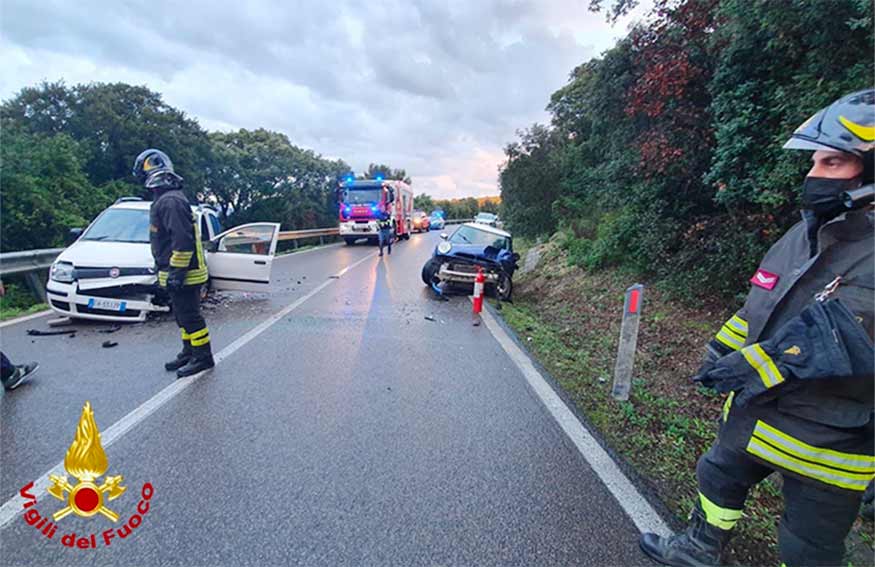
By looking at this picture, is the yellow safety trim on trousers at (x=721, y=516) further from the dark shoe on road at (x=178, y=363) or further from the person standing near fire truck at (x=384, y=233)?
the person standing near fire truck at (x=384, y=233)

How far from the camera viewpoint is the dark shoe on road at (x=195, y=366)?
14.2 ft

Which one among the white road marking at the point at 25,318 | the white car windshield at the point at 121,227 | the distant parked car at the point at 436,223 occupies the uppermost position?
the white car windshield at the point at 121,227

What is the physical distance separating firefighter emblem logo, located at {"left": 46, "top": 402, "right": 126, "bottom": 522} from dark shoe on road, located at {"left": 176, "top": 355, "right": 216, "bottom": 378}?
1.86 m

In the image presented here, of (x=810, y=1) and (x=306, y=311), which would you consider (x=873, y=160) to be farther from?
(x=306, y=311)

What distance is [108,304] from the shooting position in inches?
233

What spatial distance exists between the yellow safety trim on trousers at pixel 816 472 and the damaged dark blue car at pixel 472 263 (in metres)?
7.17

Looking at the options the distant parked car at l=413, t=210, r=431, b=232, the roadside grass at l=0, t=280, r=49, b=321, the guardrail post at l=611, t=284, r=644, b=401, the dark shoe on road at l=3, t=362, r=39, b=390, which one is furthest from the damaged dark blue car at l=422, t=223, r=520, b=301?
the distant parked car at l=413, t=210, r=431, b=232

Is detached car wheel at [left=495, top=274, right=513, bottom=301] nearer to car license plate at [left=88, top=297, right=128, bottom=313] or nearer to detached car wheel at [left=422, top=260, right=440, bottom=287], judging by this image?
detached car wheel at [left=422, top=260, right=440, bottom=287]

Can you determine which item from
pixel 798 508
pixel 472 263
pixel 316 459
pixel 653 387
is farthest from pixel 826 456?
pixel 472 263

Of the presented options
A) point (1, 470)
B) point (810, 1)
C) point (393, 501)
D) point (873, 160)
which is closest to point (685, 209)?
point (810, 1)

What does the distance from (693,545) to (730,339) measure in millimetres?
1038

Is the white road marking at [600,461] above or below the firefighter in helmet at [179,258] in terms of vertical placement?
below

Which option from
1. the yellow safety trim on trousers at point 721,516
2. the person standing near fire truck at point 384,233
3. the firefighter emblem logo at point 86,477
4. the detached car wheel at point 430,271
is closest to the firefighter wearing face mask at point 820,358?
the yellow safety trim on trousers at point 721,516

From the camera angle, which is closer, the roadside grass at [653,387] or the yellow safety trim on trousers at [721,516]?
the yellow safety trim on trousers at [721,516]
